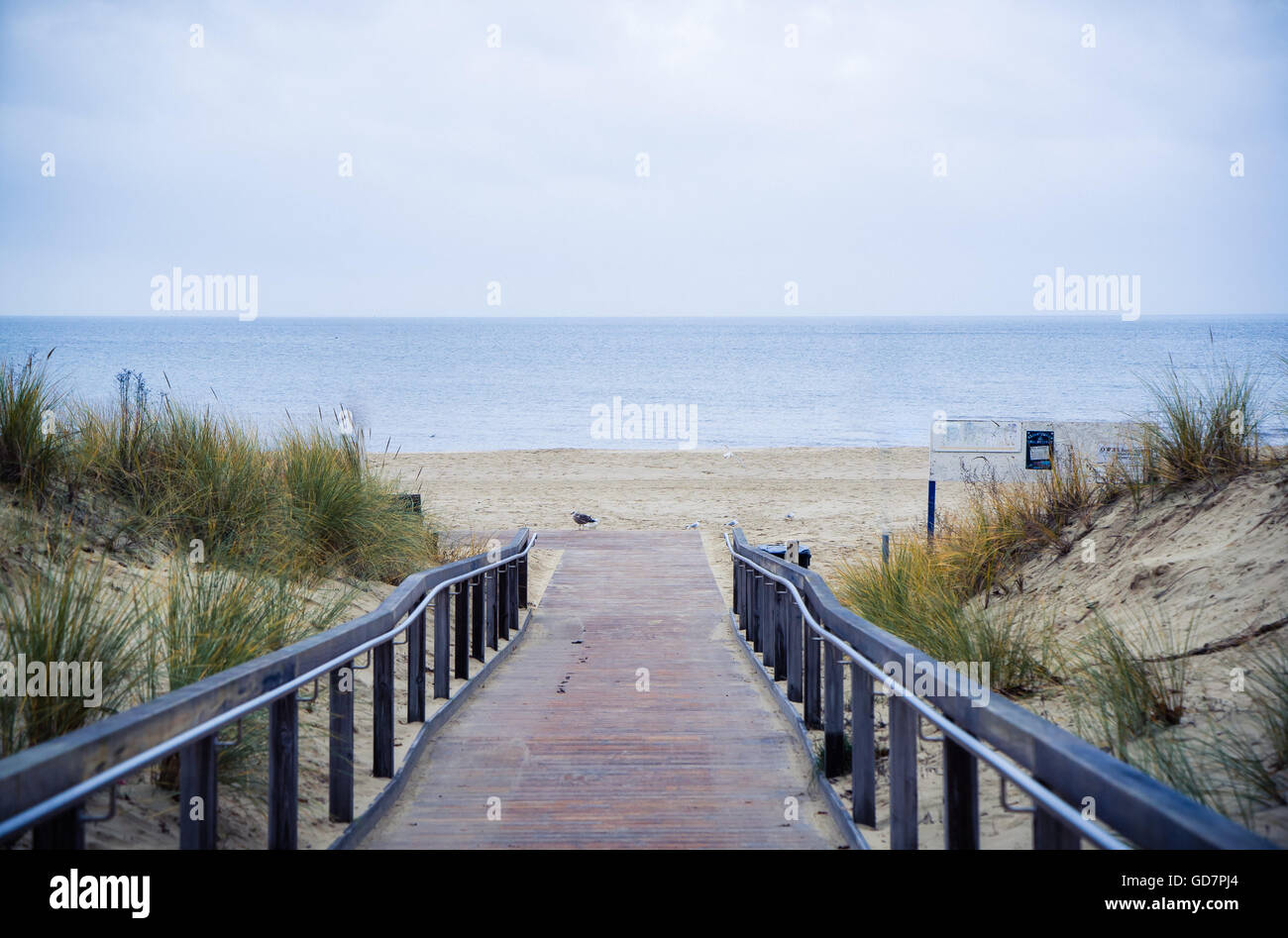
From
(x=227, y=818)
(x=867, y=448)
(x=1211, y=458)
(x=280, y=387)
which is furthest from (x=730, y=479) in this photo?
(x=280, y=387)

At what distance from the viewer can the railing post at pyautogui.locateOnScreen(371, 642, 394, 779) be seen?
208 inches

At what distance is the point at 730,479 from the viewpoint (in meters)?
27.3

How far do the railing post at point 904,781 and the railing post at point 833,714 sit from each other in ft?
3.91

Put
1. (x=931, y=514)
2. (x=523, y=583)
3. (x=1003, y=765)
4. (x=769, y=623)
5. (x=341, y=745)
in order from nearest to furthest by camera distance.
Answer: (x=1003, y=765)
(x=341, y=745)
(x=769, y=623)
(x=931, y=514)
(x=523, y=583)

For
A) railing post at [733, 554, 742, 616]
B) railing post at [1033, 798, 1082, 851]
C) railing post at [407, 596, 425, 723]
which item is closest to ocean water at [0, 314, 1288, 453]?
railing post at [733, 554, 742, 616]

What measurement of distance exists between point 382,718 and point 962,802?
293cm

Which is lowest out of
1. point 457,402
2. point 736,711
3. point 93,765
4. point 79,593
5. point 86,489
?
point 736,711

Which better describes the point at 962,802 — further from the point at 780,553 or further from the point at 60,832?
the point at 780,553

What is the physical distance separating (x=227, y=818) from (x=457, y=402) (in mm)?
54588

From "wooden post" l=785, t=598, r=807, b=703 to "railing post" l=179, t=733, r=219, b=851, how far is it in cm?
453

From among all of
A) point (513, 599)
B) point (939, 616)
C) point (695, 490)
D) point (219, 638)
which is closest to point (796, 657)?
point (939, 616)

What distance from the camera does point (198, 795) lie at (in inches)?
130
